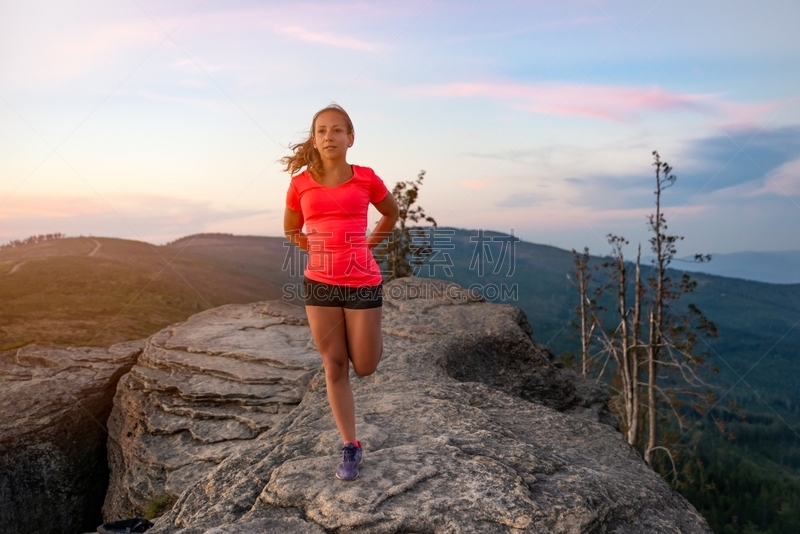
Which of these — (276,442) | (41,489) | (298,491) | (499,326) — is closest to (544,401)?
(499,326)

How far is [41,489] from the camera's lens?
8312mm

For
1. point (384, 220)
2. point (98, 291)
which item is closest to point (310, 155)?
point (384, 220)

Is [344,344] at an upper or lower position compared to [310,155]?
lower

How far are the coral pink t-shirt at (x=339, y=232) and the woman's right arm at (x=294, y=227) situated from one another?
32 centimetres

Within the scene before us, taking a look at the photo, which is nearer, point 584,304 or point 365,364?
point 365,364

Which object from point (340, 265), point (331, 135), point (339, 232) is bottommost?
point (340, 265)

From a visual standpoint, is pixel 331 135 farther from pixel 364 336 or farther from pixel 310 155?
pixel 364 336

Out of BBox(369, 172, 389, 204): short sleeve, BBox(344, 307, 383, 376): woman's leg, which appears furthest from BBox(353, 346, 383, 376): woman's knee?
BBox(369, 172, 389, 204): short sleeve

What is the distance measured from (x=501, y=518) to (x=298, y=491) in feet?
4.05

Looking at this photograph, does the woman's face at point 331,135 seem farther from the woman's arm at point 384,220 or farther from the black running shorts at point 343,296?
the black running shorts at point 343,296

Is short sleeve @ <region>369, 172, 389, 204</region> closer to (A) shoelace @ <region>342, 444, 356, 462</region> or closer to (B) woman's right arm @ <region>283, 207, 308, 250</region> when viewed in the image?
(B) woman's right arm @ <region>283, 207, 308, 250</region>

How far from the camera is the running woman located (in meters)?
3.83

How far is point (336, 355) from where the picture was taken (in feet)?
12.9

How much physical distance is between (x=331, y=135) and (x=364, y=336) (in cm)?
133
